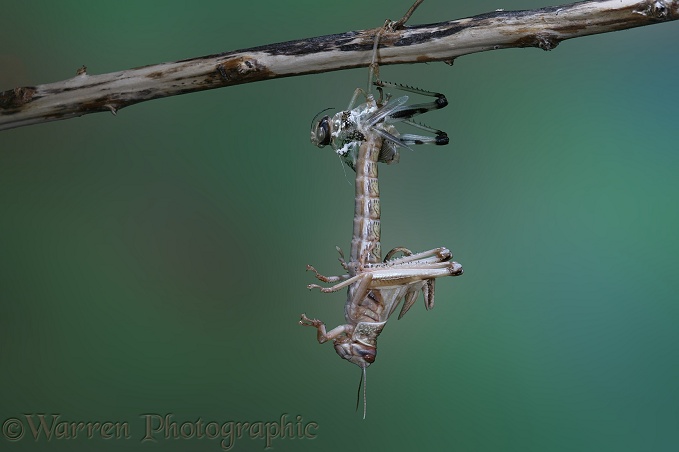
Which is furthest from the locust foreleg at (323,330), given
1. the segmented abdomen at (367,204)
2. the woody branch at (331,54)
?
the woody branch at (331,54)

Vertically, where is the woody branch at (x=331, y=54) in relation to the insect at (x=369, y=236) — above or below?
above

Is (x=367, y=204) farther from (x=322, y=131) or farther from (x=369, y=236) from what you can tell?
(x=322, y=131)

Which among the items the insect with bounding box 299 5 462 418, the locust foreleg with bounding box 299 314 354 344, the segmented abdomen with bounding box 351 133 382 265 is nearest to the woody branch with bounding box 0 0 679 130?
the insect with bounding box 299 5 462 418

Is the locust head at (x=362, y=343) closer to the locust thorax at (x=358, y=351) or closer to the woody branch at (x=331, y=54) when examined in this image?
the locust thorax at (x=358, y=351)

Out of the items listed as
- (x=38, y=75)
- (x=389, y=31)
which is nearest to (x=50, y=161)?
(x=38, y=75)

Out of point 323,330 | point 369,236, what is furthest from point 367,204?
point 323,330

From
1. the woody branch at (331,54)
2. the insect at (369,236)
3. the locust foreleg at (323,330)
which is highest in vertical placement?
the woody branch at (331,54)
